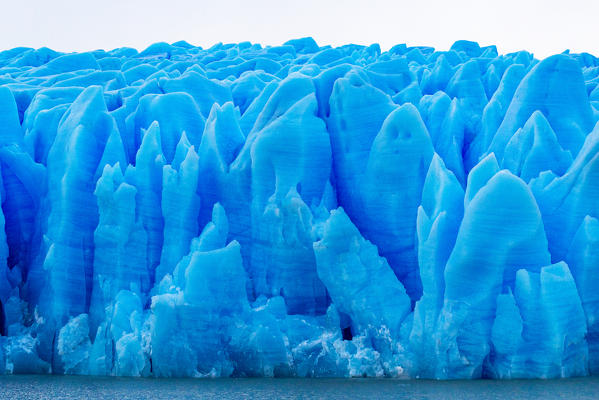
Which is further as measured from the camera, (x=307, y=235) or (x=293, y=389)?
(x=307, y=235)

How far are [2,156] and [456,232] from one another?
849 cm

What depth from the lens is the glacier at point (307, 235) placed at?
38.2ft

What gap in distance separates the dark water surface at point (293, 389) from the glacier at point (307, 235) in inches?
20.7

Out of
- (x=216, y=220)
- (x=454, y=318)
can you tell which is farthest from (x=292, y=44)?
(x=454, y=318)

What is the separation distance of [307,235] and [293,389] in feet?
9.59

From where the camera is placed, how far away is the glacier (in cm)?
1164

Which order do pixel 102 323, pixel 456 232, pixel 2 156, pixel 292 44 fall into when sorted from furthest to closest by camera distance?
pixel 292 44 < pixel 2 156 < pixel 102 323 < pixel 456 232

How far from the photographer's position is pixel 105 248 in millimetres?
13641

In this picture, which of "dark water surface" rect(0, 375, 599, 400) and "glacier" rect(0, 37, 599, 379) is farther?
"glacier" rect(0, 37, 599, 379)

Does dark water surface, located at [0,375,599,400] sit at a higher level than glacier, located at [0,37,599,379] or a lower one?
lower

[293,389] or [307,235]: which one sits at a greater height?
[307,235]

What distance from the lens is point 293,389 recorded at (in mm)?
11031

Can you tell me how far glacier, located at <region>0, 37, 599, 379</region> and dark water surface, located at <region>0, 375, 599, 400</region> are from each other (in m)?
0.53

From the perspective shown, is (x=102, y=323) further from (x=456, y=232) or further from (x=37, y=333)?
(x=456, y=232)
